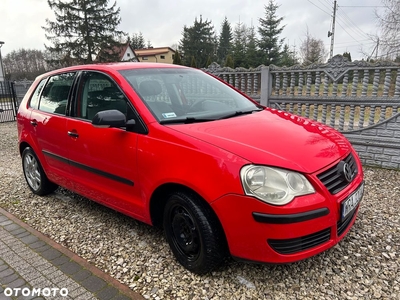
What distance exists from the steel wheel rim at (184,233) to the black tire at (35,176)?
8.18ft

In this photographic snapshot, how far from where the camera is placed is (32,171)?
424 centimetres

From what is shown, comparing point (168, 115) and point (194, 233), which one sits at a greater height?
point (168, 115)

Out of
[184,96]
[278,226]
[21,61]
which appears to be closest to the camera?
[278,226]

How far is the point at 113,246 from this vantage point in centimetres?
285

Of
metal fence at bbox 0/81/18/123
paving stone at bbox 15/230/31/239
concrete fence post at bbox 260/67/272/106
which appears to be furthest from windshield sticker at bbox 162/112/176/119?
metal fence at bbox 0/81/18/123

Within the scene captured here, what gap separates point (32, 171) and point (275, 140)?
362 cm

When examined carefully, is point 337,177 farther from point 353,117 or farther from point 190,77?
point 353,117

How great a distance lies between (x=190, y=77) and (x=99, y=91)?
3.26 ft

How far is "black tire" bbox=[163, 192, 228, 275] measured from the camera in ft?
7.00

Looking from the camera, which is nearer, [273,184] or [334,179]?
[273,184]

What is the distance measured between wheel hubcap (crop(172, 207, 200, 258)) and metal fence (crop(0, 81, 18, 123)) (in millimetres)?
12988

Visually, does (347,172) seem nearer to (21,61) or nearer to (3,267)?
(3,267)

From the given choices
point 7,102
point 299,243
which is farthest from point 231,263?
point 7,102

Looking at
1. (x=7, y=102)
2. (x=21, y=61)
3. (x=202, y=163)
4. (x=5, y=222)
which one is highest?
(x=21, y=61)
